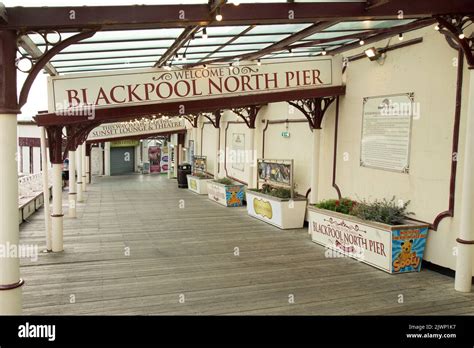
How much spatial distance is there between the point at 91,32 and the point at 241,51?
15.2ft

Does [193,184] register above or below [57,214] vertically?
below

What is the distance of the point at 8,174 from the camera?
12.8ft

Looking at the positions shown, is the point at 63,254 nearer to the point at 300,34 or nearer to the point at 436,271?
the point at 300,34

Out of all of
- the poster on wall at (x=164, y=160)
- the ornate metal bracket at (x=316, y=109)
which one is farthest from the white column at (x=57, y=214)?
the poster on wall at (x=164, y=160)

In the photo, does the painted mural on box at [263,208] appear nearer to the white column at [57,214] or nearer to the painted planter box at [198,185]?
the white column at [57,214]

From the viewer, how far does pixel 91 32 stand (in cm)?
429

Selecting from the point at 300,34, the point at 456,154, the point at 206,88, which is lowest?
the point at 456,154

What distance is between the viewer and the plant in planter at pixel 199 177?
737 inches

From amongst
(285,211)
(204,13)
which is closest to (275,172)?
(285,211)

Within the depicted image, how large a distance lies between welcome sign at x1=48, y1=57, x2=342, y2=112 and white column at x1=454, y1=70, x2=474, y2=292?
141 inches

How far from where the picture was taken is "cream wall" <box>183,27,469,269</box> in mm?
6613

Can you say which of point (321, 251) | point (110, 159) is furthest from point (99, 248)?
point (110, 159)

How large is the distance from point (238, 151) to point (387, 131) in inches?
358

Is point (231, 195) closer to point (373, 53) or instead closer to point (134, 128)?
point (373, 53)
